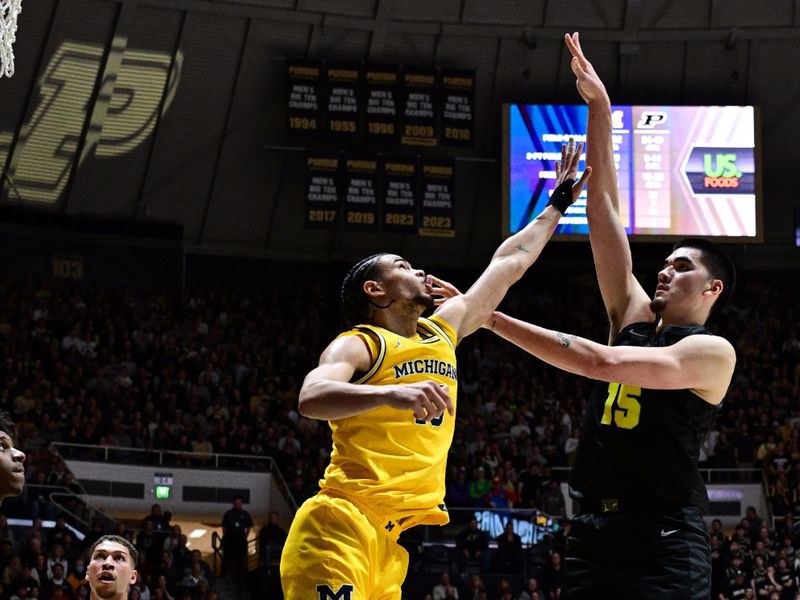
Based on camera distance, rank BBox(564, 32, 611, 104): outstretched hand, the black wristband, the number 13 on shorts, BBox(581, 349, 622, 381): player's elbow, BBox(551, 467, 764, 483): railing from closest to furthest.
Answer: BBox(581, 349, 622, 381): player's elbow
the number 13 on shorts
BBox(564, 32, 611, 104): outstretched hand
the black wristband
BBox(551, 467, 764, 483): railing

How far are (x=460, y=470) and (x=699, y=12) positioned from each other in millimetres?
12007

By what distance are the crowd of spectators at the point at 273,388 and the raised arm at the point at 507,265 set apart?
11.8 metres

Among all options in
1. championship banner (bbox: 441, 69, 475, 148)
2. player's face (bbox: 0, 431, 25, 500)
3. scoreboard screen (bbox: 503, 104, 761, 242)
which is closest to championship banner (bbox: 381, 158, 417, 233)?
championship banner (bbox: 441, 69, 475, 148)

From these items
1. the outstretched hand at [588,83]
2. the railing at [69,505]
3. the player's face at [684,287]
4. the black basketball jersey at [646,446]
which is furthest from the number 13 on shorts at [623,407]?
the railing at [69,505]

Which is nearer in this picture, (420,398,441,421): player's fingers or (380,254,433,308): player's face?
(420,398,441,421): player's fingers

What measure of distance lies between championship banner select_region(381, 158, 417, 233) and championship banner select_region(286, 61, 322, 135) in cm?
180

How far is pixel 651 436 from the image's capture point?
5500 mm

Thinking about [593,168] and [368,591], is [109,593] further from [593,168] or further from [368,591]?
[593,168]

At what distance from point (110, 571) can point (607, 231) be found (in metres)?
3.29

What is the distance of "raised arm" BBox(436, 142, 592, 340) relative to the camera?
6.33 m

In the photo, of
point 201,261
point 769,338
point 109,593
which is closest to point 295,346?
point 201,261

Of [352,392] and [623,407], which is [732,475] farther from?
[352,392]

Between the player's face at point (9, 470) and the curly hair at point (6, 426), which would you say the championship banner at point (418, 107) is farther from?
the player's face at point (9, 470)

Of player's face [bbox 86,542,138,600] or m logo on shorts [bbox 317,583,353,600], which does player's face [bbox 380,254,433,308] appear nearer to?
m logo on shorts [bbox 317,583,353,600]
